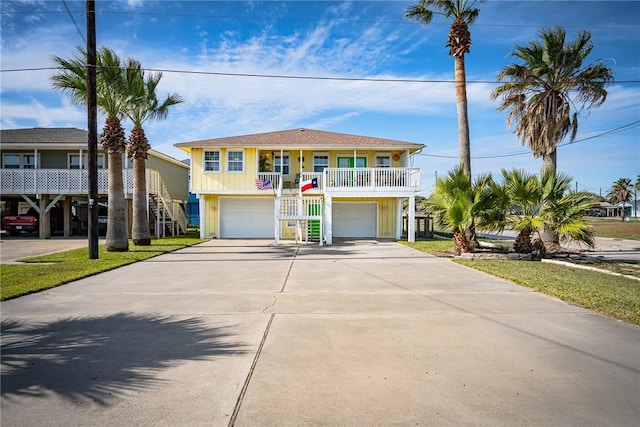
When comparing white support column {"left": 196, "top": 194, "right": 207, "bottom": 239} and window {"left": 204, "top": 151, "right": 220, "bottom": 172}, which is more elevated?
window {"left": 204, "top": 151, "right": 220, "bottom": 172}

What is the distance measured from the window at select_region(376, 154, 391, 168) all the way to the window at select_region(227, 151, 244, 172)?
25.3ft

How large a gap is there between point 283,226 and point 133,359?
56.9 ft

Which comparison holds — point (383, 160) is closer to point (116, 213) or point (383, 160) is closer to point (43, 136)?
point (116, 213)

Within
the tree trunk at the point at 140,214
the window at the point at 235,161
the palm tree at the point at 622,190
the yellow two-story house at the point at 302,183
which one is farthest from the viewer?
the palm tree at the point at 622,190

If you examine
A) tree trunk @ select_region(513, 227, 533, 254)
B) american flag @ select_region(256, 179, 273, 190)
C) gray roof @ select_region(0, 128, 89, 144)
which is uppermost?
gray roof @ select_region(0, 128, 89, 144)

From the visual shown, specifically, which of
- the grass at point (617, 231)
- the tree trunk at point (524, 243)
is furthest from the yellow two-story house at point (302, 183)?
the grass at point (617, 231)

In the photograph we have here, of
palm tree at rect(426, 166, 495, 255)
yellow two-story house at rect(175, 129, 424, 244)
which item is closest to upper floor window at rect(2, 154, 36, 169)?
yellow two-story house at rect(175, 129, 424, 244)

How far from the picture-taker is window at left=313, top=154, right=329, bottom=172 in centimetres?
2144

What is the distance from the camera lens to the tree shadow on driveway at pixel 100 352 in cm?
333

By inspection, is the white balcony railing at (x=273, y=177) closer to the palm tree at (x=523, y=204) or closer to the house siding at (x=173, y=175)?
the house siding at (x=173, y=175)

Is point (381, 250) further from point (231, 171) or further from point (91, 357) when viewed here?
point (91, 357)

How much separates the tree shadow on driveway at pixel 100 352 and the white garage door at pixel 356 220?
1626 cm

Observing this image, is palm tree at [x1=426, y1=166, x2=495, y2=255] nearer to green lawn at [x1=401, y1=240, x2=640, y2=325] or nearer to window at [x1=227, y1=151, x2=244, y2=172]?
green lawn at [x1=401, y1=240, x2=640, y2=325]

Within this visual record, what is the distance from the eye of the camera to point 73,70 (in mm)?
13039
